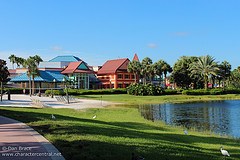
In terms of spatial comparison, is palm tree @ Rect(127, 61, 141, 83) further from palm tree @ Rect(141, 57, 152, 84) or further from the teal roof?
the teal roof

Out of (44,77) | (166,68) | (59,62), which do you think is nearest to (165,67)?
(166,68)

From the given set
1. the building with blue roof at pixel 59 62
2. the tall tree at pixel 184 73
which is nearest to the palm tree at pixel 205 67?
the tall tree at pixel 184 73

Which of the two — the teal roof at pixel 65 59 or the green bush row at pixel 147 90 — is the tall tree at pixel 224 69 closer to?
the green bush row at pixel 147 90

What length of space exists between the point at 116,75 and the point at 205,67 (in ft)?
97.4

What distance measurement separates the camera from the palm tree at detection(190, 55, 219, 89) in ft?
278

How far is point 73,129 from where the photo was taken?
12922 millimetres

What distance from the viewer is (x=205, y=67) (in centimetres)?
8488

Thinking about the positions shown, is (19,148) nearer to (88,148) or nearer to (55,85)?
Answer: (88,148)

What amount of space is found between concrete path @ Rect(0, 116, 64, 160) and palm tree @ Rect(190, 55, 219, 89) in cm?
7651

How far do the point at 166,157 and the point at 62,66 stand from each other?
10260cm

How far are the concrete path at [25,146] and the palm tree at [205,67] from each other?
3012 inches

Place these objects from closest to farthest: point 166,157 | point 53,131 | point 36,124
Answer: point 166,157, point 53,131, point 36,124

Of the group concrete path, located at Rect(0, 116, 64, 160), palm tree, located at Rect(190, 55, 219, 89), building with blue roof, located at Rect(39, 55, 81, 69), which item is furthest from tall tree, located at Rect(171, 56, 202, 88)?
concrete path, located at Rect(0, 116, 64, 160)

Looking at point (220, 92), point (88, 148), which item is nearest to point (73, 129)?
point (88, 148)
